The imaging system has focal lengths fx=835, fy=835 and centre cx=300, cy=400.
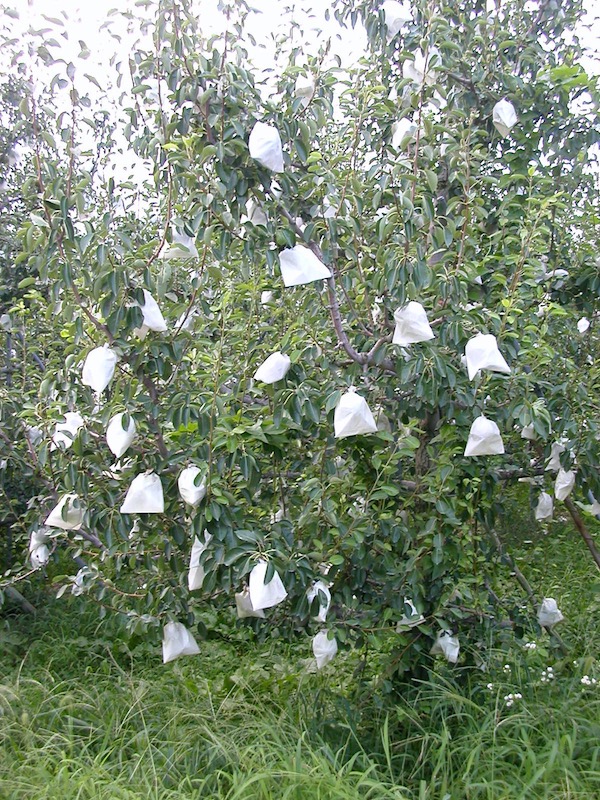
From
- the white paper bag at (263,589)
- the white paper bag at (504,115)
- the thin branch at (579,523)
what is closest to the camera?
the white paper bag at (263,589)

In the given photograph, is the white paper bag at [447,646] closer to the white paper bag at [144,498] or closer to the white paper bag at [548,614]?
the white paper bag at [548,614]

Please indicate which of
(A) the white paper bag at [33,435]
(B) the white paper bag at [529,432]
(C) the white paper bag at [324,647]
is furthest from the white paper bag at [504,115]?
(A) the white paper bag at [33,435]

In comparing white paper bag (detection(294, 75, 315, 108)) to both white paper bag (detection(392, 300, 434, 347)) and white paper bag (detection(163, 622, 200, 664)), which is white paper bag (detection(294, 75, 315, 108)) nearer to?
white paper bag (detection(392, 300, 434, 347))

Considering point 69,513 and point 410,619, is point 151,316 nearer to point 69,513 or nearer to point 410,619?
point 69,513

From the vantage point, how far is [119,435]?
6.52 feet

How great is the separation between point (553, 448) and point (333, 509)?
68cm

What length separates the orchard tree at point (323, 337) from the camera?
1998 mm

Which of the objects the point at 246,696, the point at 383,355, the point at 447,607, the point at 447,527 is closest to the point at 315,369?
the point at 383,355

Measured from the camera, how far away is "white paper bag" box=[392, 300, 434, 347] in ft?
6.39

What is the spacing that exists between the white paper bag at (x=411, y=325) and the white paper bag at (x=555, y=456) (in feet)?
2.01

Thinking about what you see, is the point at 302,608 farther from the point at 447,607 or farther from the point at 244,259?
the point at 244,259

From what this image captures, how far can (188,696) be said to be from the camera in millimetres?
2818

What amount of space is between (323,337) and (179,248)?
0.45 metres

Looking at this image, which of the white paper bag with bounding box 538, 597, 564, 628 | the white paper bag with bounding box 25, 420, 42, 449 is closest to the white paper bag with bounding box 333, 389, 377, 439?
the white paper bag with bounding box 538, 597, 564, 628
